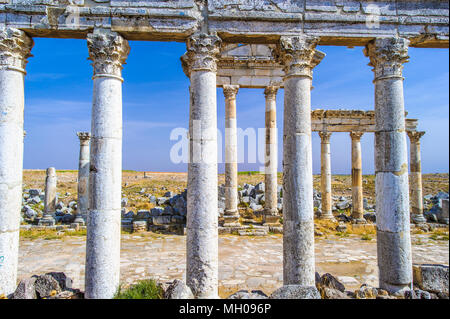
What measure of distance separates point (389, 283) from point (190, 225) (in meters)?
4.90

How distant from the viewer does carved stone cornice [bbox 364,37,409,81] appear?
753 cm

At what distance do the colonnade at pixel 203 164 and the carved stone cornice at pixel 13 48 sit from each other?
19 mm

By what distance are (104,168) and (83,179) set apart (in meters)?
14.4

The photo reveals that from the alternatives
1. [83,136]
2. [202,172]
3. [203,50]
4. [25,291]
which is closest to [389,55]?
[203,50]

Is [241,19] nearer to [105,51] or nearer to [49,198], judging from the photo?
[105,51]

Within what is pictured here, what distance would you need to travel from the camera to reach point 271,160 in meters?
17.3

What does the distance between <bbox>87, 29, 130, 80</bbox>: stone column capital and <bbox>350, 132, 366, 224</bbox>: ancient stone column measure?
1792 centimetres

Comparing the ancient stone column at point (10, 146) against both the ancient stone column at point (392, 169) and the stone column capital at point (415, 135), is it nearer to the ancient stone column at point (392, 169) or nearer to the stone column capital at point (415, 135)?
the ancient stone column at point (392, 169)

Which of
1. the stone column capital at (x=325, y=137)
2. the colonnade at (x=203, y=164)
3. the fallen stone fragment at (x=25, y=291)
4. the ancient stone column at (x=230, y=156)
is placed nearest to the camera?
the fallen stone fragment at (x=25, y=291)

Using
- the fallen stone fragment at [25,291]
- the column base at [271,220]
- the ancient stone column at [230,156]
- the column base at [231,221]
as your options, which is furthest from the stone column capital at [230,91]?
the fallen stone fragment at [25,291]

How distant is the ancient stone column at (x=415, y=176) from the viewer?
21.6 meters

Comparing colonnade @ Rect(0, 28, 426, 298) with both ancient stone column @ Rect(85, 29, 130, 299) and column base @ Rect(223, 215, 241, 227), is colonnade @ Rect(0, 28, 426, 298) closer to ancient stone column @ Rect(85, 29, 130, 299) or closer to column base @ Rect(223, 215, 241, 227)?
ancient stone column @ Rect(85, 29, 130, 299)

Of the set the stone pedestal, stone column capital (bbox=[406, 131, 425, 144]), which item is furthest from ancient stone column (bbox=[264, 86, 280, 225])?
the stone pedestal

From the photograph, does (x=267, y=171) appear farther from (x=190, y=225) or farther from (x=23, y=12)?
(x=23, y=12)
